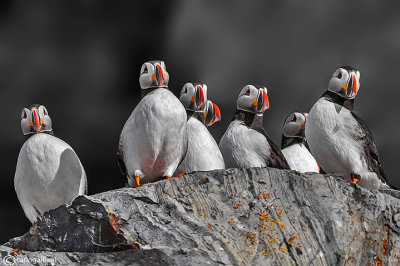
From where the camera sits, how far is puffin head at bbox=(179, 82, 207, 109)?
6113 millimetres

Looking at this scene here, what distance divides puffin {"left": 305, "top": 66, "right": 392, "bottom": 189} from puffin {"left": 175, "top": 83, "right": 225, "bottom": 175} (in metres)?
0.82

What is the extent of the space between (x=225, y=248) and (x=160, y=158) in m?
1.50

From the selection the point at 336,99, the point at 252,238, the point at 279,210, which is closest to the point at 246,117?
the point at 336,99

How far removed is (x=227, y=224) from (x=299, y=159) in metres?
2.76

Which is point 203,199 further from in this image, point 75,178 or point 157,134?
point 75,178

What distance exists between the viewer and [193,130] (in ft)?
19.7

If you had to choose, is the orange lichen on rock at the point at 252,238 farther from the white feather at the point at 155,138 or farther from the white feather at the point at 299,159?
the white feather at the point at 299,159

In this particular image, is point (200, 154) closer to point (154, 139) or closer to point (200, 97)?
point (200, 97)

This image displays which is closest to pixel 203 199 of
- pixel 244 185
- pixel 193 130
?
pixel 244 185

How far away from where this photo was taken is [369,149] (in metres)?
6.08

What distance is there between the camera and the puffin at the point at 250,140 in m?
6.03

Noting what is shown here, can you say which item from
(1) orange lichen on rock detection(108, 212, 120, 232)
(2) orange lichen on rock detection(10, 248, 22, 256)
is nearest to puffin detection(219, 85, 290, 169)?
(1) orange lichen on rock detection(108, 212, 120, 232)

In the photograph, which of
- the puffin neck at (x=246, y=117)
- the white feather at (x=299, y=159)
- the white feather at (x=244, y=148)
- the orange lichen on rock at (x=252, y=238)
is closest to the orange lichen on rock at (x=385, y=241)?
the orange lichen on rock at (x=252, y=238)

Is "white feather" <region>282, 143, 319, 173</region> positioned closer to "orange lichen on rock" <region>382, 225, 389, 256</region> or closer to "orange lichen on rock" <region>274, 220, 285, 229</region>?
"orange lichen on rock" <region>382, 225, 389, 256</region>
